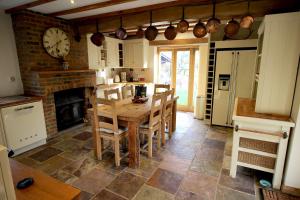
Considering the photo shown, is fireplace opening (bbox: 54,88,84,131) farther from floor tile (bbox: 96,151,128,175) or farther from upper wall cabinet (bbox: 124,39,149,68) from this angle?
upper wall cabinet (bbox: 124,39,149,68)

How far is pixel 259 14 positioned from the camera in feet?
8.29

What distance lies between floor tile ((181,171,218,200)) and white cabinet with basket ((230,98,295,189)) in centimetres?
36

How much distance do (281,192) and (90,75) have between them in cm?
411

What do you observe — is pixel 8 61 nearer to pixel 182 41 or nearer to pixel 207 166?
pixel 207 166

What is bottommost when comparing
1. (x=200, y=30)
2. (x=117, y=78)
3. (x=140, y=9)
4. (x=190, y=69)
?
(x=117, y=78)

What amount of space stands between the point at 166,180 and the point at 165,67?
4.04 m

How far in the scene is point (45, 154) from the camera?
2.96 m

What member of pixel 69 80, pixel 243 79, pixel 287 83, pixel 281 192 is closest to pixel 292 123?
pixel 287 83

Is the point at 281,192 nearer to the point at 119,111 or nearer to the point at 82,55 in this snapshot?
the point at 119,111

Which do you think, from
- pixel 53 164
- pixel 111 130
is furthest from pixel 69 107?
pixel 111 130

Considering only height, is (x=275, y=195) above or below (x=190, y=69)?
below

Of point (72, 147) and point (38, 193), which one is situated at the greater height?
point (38, 193)

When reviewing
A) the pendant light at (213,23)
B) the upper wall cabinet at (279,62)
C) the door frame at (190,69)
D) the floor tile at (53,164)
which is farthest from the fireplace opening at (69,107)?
the upper wall cabinet at (279,62)

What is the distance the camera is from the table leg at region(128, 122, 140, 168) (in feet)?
7.96
